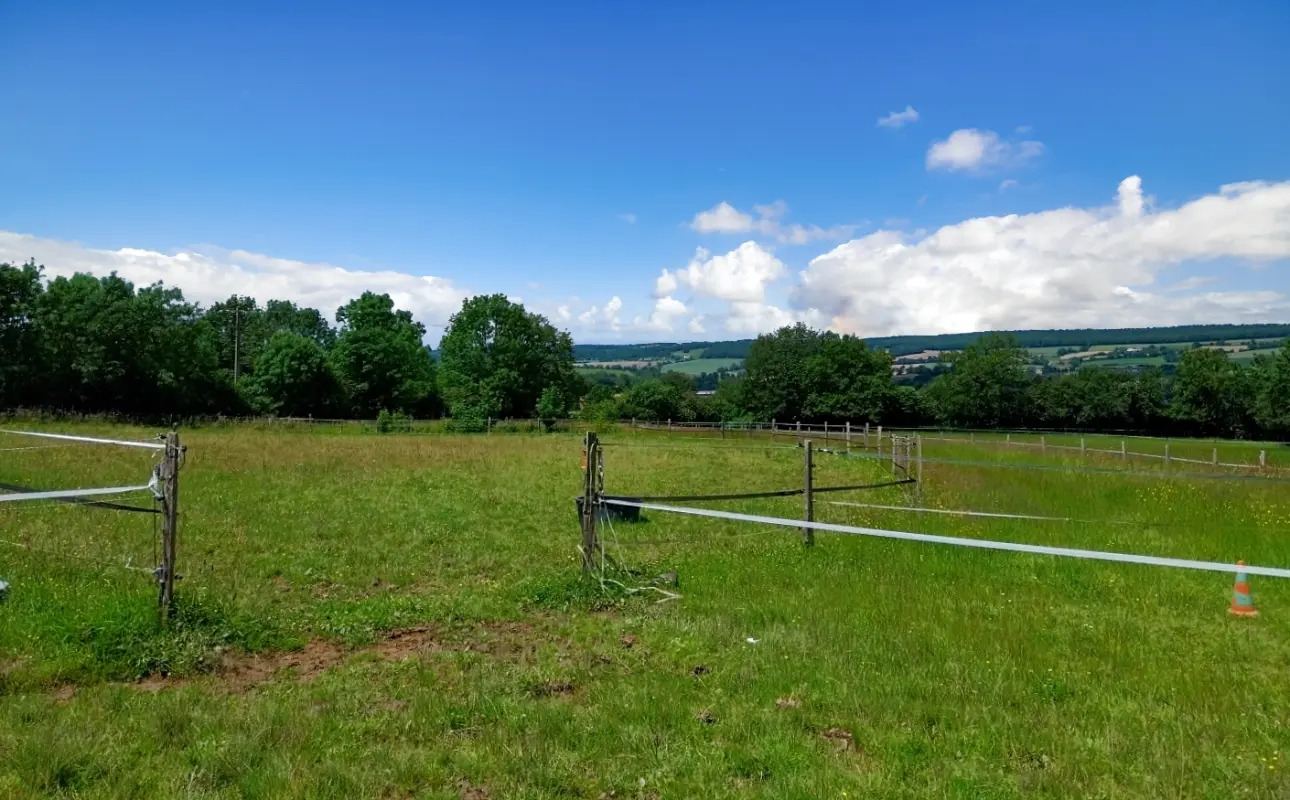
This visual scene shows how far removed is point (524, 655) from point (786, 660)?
2187 mm

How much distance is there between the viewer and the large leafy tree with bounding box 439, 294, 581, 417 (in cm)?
6781

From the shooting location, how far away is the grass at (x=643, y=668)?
4.31 m

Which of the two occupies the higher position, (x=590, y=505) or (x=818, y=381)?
(x=818, y=381)

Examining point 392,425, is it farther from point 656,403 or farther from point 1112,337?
point 1112,337

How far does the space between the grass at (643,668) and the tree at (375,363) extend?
54598 mm

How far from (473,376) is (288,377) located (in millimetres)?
15734

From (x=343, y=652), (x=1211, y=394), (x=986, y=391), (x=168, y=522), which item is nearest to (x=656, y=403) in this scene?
(x=986, y=391)

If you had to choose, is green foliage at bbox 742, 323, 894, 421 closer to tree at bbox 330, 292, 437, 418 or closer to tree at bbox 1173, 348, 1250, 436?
tree at bbox 1173, 348, 1250, 436

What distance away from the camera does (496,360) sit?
69.9 metres

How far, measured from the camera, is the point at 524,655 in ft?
20.7

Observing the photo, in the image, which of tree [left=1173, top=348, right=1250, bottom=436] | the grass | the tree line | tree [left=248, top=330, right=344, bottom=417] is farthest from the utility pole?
tree [left=1173, top=348, right=1250, bottom=436]

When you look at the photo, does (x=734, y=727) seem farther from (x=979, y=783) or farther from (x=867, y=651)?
(x=867, y=651)

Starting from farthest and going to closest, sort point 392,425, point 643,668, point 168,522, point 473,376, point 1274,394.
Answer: point 473,376, point 1274,394, point 392,425, point 168,522, point 643,668

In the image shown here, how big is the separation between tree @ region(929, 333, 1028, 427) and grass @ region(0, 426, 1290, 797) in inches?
3208
